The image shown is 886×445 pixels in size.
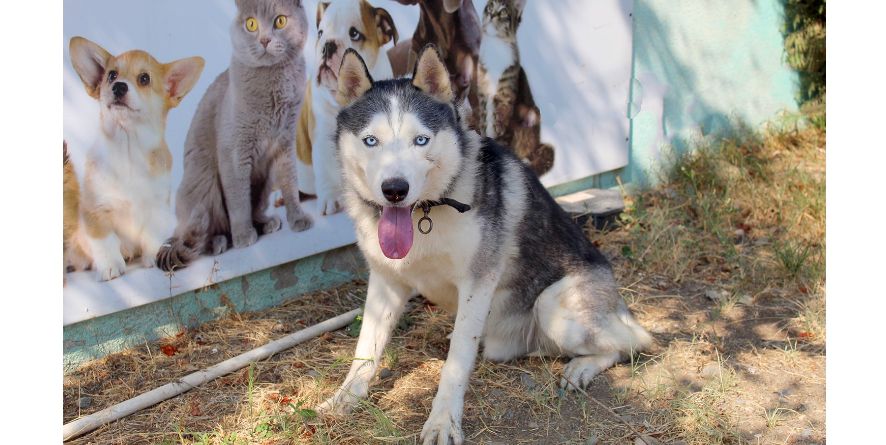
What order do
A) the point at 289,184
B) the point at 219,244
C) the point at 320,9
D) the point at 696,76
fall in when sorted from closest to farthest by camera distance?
the point at 219,244 → the point at 320,9 → the point at 289,184 → the point at 696,76

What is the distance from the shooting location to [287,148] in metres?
4.53

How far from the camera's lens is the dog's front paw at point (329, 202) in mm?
4680

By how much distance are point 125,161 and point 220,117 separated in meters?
0.56

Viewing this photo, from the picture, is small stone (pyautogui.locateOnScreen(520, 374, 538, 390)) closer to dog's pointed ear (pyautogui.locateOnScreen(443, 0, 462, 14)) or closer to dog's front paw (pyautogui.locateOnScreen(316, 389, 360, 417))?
dog's front paw (pyautogui.locateOnScreen(316, 389, 360, 417))

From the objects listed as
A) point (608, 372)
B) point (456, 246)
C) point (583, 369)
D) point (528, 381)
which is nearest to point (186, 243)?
point (456, 246)

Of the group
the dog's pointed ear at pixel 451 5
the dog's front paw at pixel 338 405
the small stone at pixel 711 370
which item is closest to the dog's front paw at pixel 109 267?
the dog's front paw at pixel 338 405

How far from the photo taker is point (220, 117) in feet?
13.9

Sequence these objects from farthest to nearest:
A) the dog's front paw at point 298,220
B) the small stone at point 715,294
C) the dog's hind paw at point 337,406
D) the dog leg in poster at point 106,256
Result: the small stone at point 715,294
the dog's front paw at point 298,220
the dog leg in poster at point 106,256
the dog's hind paw at point 337,406

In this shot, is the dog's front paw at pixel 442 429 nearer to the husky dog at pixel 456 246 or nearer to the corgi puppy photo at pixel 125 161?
the husky dog at pixel 456 246

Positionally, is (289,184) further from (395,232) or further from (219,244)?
(395,232)

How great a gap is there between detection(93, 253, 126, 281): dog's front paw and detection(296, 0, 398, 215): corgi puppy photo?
1.08 m

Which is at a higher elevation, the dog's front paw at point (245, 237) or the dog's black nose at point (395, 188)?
the dog's black nose at point (395, 188)

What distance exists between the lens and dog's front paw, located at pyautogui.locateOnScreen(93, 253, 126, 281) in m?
3.90

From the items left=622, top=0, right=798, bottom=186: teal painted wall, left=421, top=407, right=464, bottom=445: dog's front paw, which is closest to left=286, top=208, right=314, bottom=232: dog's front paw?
left=421, top=407, right=464, bottom=445: dog's front paw
